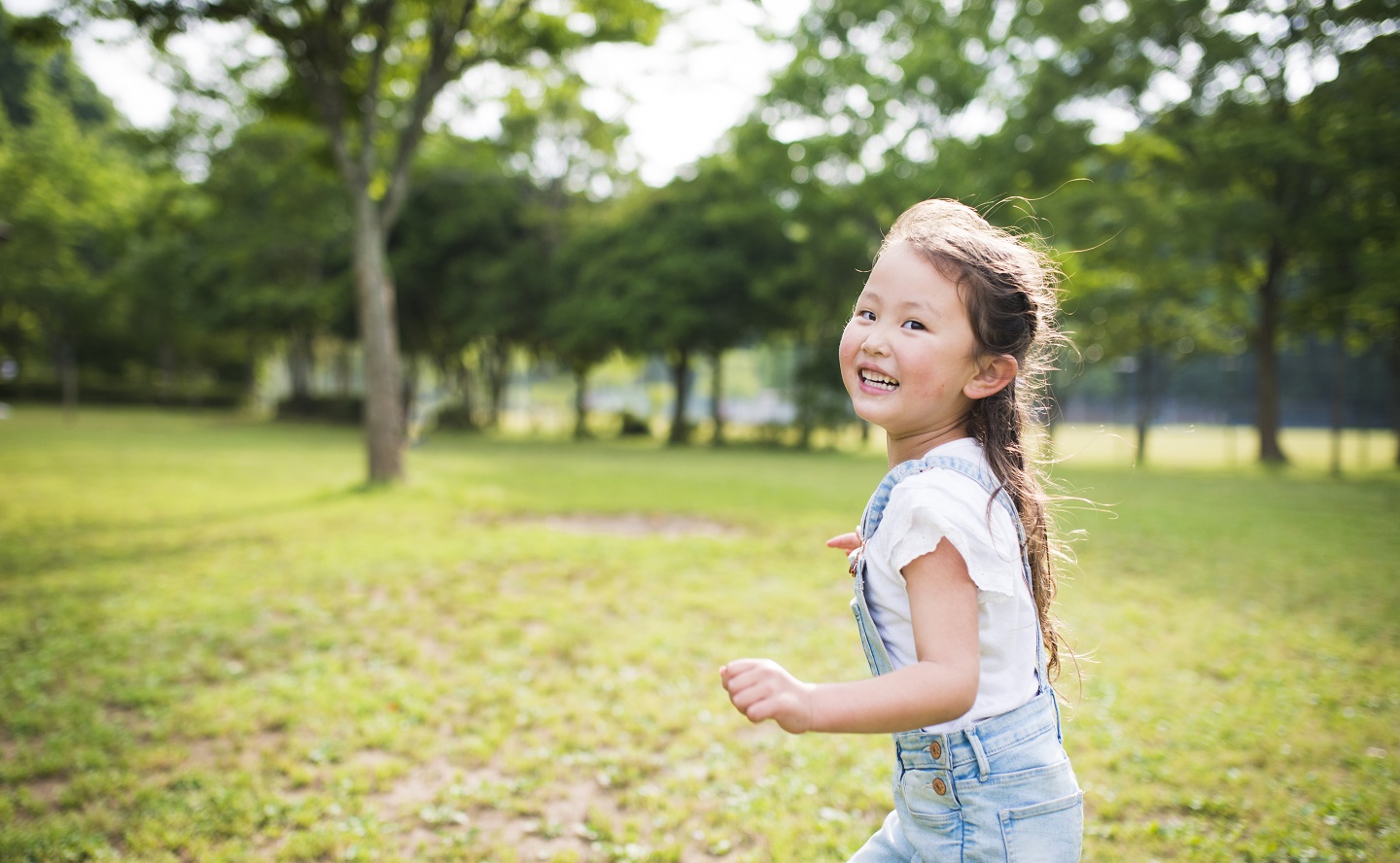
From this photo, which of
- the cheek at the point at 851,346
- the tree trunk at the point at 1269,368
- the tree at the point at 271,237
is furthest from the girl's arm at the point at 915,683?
the tree at the point at 271,237

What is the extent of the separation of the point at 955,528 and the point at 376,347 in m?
11.6

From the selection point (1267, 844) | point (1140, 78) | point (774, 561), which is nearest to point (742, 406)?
point (1140, 78)

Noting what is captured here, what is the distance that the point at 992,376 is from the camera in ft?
4.79

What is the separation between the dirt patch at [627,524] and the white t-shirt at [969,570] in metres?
7.53

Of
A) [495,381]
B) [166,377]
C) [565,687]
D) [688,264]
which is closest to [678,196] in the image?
[688,264]

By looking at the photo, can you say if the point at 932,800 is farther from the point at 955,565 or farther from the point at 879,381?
the point at 879,381

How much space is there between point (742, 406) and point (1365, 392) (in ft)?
121

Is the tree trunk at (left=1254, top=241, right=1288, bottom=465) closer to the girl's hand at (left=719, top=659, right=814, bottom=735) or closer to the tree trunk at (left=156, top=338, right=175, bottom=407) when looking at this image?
the girl's hand at (left=719, top=659, right=814, bottom=735)

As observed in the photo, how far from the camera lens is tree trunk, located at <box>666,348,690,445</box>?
28031mm

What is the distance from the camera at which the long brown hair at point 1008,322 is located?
142cm

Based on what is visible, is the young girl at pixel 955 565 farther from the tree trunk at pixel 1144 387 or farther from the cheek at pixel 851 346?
the tree trunk at pixel 1144 387

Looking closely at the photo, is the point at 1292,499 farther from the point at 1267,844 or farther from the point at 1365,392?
the point at 1365,392

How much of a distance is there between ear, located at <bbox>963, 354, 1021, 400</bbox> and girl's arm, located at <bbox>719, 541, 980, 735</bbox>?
0.34 m

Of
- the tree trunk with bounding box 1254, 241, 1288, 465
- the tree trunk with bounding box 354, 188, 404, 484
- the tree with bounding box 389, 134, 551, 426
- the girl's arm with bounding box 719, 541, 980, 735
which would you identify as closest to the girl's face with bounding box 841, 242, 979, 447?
the girl's arm with bounding box 719, 541, 980, 735
